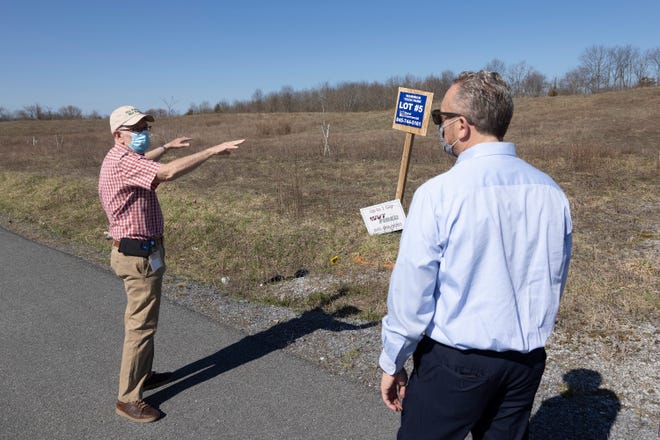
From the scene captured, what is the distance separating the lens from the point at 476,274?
70.8 inches

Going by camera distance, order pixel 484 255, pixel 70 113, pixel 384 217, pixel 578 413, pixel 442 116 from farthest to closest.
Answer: pixel 70 113
pixel 384 217
pixel 578 413
pixel 442 116
pixel 484 255

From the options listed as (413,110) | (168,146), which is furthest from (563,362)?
(413,110)

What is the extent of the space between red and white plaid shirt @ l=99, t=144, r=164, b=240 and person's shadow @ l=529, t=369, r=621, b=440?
2861mm

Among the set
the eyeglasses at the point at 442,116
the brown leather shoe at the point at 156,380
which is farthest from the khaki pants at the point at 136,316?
the eyeglasses at the point at 442,116

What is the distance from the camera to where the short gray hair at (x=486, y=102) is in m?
1.85

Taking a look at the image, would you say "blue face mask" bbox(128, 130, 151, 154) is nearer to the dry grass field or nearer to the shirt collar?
the shirt collar

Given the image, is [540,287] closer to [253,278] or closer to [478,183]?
[478,183]

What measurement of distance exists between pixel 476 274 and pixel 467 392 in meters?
0.44

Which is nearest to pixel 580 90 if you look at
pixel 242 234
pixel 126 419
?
pixel 242 234

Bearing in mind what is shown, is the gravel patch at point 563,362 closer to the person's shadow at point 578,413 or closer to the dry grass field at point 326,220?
the person's shadow at point 578,413

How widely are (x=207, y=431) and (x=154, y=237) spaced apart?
1.35 m

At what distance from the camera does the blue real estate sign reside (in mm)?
7281

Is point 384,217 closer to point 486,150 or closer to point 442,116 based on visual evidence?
point 442,116

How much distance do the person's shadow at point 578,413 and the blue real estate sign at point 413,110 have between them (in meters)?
4.34
